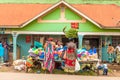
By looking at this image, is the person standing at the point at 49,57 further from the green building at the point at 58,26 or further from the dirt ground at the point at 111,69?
the green building at the point at 58,26

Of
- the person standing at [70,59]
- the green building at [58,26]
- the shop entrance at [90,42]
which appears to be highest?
the green building at [58,26]

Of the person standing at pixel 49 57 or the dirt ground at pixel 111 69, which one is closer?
the person standing at pixel 49 57

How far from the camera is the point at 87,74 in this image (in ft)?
64.3

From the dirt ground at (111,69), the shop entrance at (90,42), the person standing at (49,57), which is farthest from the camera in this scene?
the shop entrance at (90,42)

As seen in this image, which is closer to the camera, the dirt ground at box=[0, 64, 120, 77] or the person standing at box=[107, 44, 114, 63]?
the dirt ground at box=[0, 64, 120, 77]

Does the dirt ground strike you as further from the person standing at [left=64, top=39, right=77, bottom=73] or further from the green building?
the green building

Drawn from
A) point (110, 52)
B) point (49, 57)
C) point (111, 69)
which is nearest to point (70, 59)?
point (49, 57)

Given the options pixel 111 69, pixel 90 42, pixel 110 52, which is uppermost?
pixel 90 42

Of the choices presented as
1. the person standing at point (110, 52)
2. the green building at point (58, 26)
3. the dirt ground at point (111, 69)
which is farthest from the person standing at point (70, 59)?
the person standing at point (110, 52)

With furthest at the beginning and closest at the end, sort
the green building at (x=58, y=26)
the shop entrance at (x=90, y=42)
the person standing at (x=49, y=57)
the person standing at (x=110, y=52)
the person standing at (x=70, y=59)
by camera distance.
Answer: the shop entrance at (x=90, y=42)
the person standing at (x=110, y=52)
the green building at (x=58, y=26)
the person standing at (x=49, y=57)
the person standing at (x=70, y=59)

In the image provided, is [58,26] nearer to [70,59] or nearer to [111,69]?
[111,69]

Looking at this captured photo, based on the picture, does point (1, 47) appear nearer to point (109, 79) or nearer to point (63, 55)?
point (63, 55)

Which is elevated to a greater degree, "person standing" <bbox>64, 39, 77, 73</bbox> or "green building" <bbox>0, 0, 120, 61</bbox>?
"green building" <bbox>0, 0, 120, 61</bbox>

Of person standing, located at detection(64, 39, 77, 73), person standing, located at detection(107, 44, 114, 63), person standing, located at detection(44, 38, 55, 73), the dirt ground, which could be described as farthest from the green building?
person standing, located at detection(64, 39, 77, 73)
